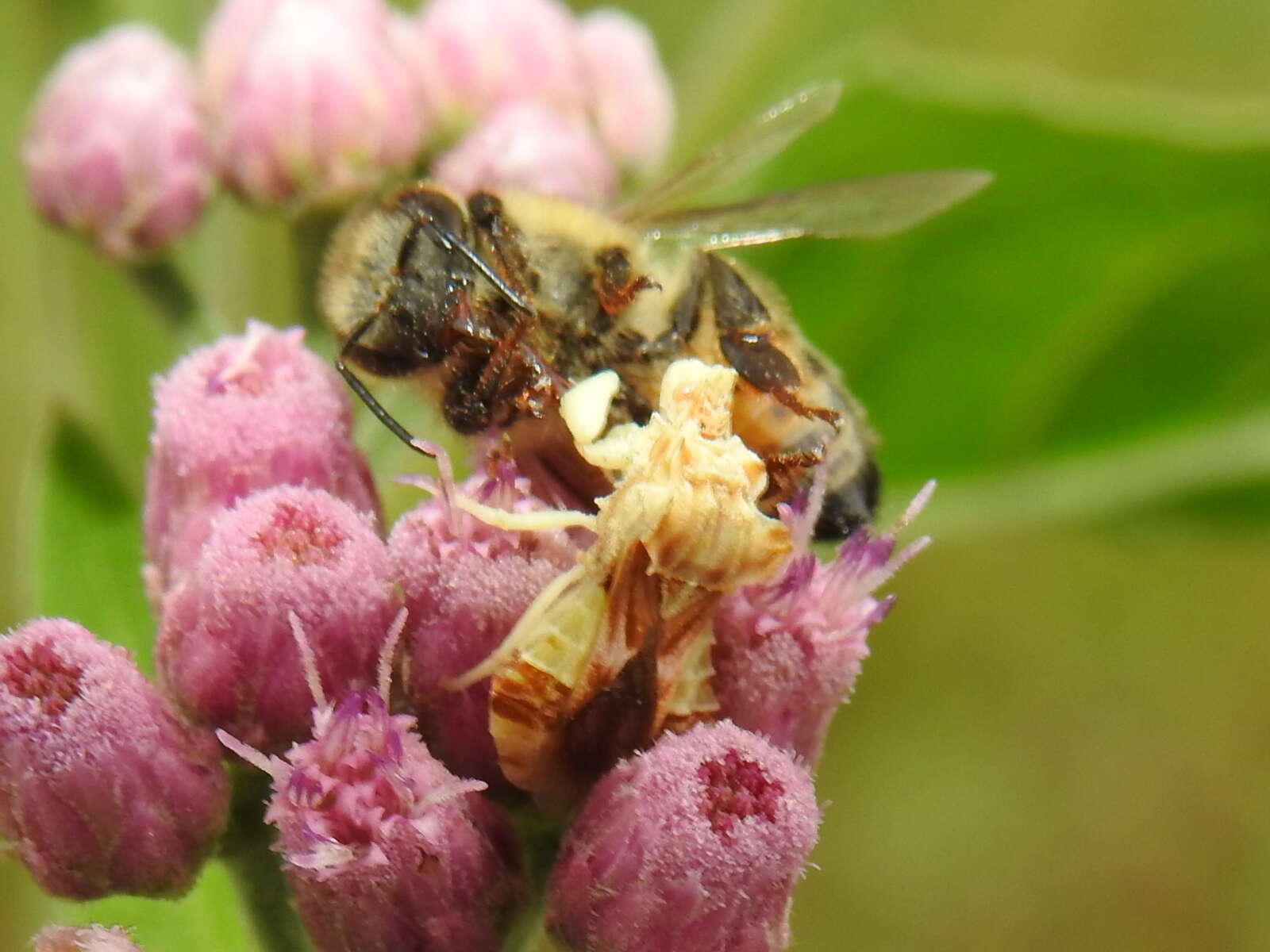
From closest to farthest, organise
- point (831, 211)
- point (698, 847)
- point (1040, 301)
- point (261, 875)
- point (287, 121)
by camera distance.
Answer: point (698, 847), point (261, 875), point (831, 211), point (287, 121), point (1040, 301)

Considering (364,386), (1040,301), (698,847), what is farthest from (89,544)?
(1040,301)

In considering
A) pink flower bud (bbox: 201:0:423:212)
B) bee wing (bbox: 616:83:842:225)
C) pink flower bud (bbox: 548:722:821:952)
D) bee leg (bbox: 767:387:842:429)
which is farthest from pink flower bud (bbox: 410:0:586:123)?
pink flower bud (bbox: 548:722:821:952)

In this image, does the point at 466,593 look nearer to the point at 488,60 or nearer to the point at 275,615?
A: the point at 275,615

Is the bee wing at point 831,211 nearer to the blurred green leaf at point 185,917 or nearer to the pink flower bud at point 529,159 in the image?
the pink flower bud at point 529,159

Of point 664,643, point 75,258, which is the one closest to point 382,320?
point 664,643

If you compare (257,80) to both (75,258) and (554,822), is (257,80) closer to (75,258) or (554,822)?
(75,258)
